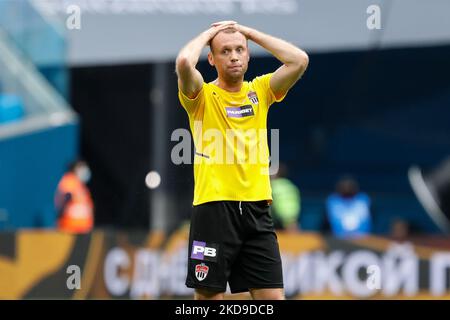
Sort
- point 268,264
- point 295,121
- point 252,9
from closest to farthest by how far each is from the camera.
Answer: point 268,264, point 252,9, point 295,121

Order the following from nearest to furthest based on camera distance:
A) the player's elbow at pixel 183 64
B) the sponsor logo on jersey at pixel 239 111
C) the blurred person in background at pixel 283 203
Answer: the player's elbow at pixel 183 64, the sponsor logo on jersey at pixel 239 111, the blurred person in background at pixel 283 203

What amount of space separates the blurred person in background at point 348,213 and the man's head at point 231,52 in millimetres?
7763

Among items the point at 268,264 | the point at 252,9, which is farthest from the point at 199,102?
the point at 252,9

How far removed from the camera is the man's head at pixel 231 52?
23.1ft

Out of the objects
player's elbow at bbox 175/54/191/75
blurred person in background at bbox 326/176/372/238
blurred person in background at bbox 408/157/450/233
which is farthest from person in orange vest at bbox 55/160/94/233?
player's elbow at bbox 175/54/191/75

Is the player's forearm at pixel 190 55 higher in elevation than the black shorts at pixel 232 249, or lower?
higher

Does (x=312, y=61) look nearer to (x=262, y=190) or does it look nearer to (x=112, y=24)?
(x=112, y=24)

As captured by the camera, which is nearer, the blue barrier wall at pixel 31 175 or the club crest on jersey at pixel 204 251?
the club crest on jersey at pixel 204 251

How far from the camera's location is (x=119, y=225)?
17.1 metres

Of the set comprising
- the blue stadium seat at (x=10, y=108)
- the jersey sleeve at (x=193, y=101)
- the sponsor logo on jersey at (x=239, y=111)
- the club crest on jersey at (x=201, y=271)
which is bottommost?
the club crest on jersey at (x=201, y=271)

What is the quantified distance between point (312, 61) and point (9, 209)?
5.17m

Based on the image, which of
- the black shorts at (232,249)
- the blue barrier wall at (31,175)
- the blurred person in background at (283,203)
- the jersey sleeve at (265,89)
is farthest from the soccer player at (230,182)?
the blue barrier wall at (31,175)

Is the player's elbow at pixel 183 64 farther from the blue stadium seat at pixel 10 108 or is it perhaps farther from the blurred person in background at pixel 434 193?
the blurred person in background at pixel 434 193

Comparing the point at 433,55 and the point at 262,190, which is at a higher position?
the point at 433,55
